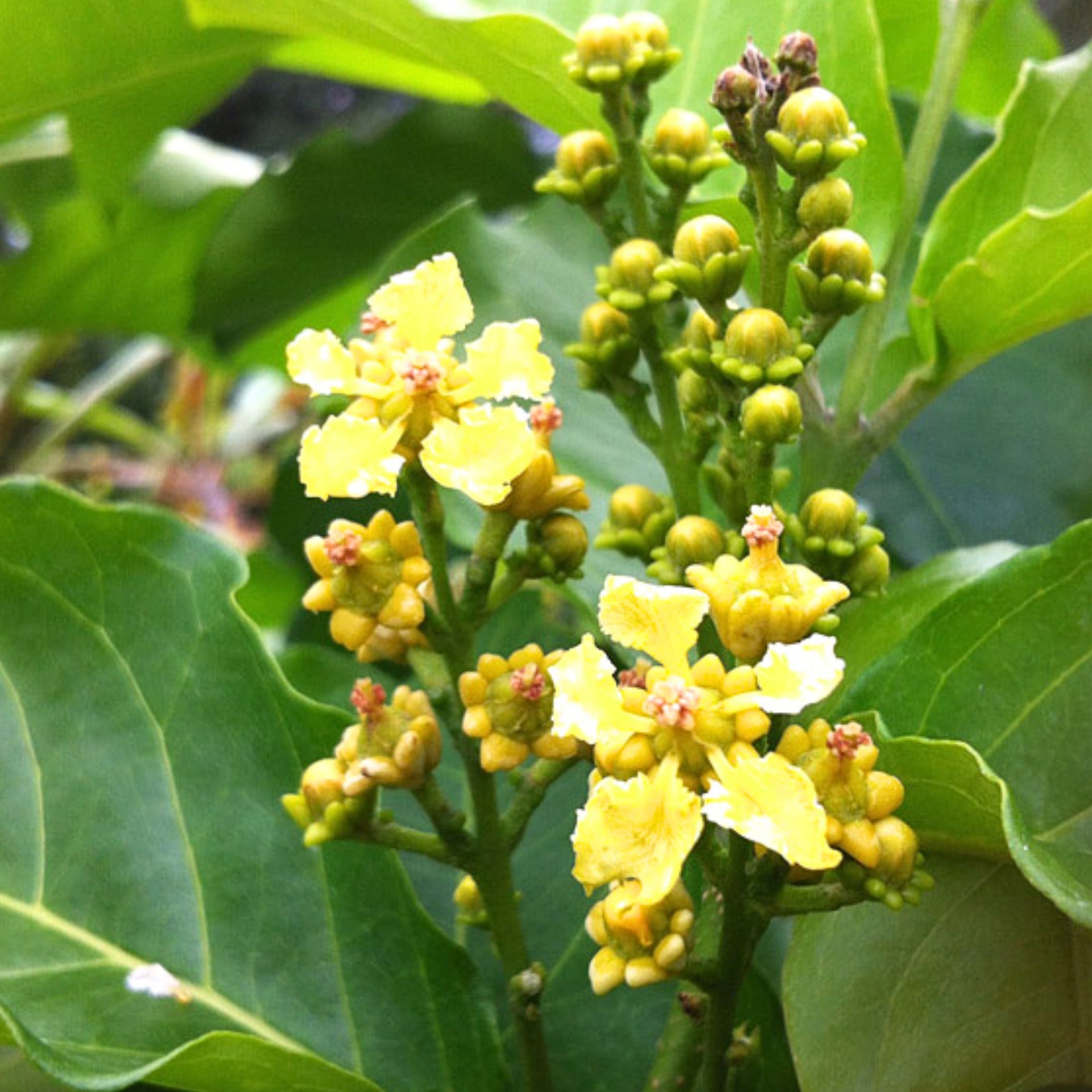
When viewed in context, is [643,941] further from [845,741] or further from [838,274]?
[838,274]

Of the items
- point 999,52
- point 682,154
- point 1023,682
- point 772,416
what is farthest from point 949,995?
point 999,52

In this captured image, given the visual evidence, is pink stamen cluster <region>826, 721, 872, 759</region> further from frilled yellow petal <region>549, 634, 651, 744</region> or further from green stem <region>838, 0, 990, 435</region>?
green stem <region>838, 0, 990, 435</region>

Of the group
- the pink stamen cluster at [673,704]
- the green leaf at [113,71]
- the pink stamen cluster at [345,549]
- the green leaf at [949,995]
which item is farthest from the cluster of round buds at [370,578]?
the green leaf at [113,71]

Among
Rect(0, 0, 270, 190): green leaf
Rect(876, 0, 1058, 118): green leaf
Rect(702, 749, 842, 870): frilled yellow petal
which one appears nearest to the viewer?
Rect(702, 749, 842, 870): frilled yellow petal

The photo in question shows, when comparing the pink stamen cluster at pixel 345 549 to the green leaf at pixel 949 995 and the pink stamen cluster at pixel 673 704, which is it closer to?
the pink stamen cluster at pixel 673 704

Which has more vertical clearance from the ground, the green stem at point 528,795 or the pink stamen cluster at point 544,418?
the pink stamen cluster at point 544,418

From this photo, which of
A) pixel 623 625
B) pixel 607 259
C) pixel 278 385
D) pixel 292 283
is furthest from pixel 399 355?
pixel 278 385

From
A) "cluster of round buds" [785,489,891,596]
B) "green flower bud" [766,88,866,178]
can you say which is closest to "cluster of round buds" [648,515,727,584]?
"cluster of round buds" [785,489,891,596]

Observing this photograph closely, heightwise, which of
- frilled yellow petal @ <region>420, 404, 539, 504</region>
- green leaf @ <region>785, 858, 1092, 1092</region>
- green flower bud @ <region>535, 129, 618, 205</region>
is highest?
green flower bud @ <region>535, 129, 618, 205</region>
